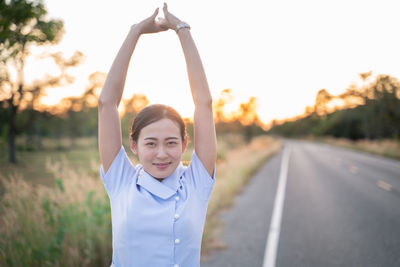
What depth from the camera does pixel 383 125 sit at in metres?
48.8

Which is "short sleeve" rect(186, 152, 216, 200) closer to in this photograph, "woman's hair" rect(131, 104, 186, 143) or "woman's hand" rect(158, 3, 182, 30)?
"woman's hair" rect(131, 104, 186, 143)

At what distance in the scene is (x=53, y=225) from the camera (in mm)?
3229

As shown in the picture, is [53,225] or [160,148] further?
[53,225]

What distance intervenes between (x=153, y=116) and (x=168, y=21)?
28.0 inches

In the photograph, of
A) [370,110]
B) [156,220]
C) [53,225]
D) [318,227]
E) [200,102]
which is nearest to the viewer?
[156,220]

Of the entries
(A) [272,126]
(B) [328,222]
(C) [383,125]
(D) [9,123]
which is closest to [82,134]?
(D) [9,123]

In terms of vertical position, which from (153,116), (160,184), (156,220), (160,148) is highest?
(153,116)

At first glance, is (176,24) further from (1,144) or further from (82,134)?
(82,134)

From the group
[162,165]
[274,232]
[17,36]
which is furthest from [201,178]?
[274,232]

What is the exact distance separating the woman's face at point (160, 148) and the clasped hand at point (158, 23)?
0.67m

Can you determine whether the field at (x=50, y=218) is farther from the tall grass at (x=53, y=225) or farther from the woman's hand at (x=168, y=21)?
the woman's hand at (x=168, y=21)

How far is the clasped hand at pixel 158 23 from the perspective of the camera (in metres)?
1.65

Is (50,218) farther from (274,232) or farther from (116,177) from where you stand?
(274,232)

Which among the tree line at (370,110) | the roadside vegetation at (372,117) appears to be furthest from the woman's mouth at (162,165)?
the tree line at (370,110)
